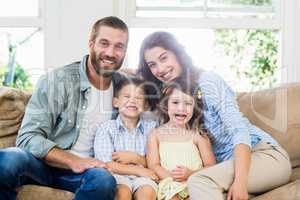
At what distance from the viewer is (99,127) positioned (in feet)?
8.46

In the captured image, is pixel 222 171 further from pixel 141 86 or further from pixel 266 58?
pixel 266 58

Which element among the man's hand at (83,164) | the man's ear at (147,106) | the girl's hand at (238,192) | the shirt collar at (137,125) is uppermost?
the man's ear at (147,106)

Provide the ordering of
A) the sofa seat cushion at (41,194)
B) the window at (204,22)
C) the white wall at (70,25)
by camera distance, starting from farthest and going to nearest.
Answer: the window at (204,22) → the white wall at (70,25) → the sofa seat cushion at (41,194)

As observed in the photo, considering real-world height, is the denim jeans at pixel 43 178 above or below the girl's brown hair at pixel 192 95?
below

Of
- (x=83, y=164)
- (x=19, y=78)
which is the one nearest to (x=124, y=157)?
(x=83, y=164)

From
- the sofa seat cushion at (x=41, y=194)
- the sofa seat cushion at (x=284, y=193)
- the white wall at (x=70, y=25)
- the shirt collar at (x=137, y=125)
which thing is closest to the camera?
the sofa seat cushion at (x=284, y=193)

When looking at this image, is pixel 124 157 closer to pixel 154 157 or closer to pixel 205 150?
pixel 154 157

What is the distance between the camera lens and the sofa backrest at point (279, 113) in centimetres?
264

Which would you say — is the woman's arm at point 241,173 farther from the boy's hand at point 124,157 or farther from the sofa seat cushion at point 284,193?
the boy's hand at point 124,157

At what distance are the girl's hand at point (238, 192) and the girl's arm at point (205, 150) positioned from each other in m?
0.31

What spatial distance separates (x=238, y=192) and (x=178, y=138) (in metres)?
0.50

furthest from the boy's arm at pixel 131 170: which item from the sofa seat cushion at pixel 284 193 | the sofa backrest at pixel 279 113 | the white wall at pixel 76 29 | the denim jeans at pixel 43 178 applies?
the white wall at pixel 76 29

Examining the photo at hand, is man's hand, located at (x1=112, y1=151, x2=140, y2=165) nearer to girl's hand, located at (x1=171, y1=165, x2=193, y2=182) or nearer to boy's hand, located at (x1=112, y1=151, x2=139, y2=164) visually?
boy's hand, located at (x1=112, y1=151, x2=139, y2=164)

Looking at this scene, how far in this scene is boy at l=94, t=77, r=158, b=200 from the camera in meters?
2.42
